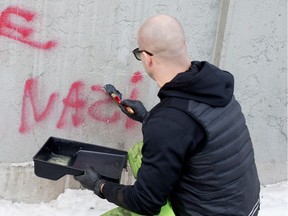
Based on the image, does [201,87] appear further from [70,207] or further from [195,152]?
[70,207]

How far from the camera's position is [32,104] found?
3234 mm

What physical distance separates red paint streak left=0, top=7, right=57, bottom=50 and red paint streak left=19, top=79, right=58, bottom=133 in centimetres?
28

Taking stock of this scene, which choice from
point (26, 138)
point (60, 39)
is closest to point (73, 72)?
point (60, 39)

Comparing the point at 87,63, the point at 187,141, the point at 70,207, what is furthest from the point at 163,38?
the point at 70,207

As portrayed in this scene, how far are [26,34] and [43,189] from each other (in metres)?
1.17

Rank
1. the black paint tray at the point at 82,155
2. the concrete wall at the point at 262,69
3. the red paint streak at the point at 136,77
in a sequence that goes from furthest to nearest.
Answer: the concrete wall at the point at 262,69 → the red paint streak at the point at 136,77 → the black paint tray at the point at 82,155

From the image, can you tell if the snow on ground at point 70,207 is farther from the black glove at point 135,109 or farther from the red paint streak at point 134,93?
the black glove at point 135,109

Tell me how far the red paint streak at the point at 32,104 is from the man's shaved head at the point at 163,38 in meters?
1.30

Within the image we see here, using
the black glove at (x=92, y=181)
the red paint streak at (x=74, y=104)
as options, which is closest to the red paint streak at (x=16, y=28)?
the red paint streak at (x=74, y=104)

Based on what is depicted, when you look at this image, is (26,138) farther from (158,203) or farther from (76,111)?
(158,203)

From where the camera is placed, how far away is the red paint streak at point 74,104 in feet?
10.9

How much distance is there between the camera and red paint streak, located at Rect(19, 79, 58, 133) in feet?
10.5

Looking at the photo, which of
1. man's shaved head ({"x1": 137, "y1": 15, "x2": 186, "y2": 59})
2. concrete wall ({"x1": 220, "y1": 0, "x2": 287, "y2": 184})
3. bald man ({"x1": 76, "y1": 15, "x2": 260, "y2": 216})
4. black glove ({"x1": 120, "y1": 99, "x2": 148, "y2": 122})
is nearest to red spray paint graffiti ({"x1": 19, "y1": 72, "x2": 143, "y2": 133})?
black glove ({"x1": 120, "y1": 99, "x2": 148, "y2": 122})

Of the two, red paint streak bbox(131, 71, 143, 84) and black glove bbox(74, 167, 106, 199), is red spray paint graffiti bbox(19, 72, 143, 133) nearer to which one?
red paint streak bbox(131, 71, 143, 84)
